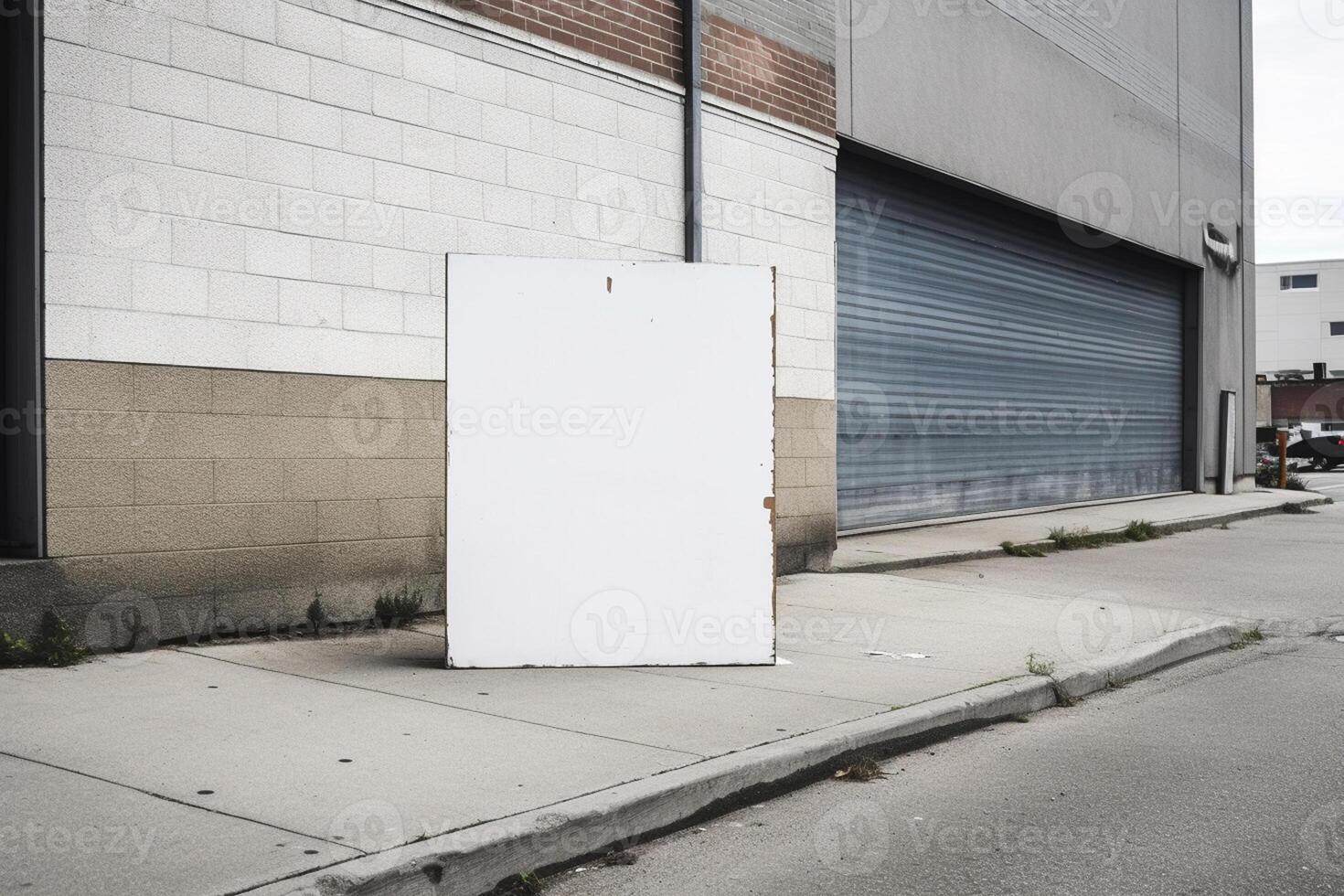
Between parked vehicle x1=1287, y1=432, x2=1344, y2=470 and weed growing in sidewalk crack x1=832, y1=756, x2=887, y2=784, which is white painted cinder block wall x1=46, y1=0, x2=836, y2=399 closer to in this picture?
weed growing in sidewalk crack x1=832, y1=756, x2=887, y2=784

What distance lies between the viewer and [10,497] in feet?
22.0

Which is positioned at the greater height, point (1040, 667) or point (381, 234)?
point (381, 234)

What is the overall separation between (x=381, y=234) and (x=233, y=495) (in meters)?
1.89

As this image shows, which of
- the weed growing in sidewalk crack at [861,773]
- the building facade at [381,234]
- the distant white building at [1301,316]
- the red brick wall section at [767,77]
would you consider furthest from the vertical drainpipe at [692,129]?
the distant white building at [1301,316]

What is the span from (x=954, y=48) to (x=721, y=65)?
5.12 metres

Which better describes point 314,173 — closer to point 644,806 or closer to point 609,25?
point 609,25

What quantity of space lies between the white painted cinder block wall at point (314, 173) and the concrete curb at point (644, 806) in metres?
4.00

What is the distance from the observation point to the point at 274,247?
24.6 feet

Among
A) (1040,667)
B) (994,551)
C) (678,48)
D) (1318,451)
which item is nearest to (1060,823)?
(1040,667)

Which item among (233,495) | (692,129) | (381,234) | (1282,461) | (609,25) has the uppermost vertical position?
(609,25)

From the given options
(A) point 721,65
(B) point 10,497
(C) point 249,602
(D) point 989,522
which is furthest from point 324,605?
(D) point 989,522

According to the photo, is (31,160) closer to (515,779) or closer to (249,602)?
(249,602)

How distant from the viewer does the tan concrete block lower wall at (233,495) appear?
6.64 m

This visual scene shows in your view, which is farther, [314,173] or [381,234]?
[381,234]
